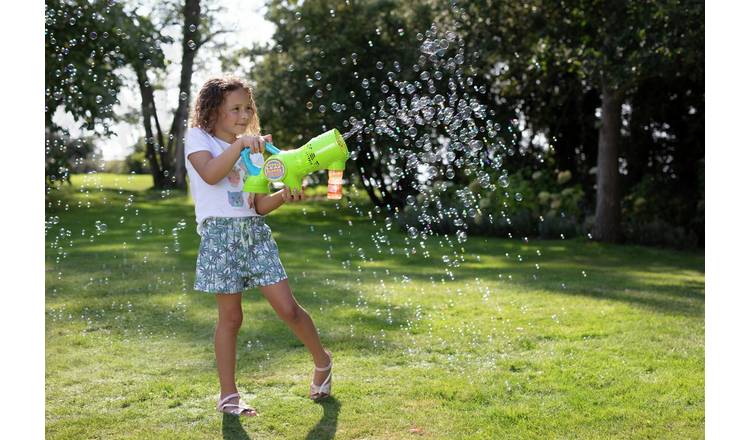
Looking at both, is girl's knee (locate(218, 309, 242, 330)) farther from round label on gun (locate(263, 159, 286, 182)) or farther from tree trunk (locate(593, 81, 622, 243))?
tree trunk (locate(593, 81, 622, 243))

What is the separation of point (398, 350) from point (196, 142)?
1666 mm

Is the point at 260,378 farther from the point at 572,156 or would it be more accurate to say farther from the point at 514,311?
the point at 572,156

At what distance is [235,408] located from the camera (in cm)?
344

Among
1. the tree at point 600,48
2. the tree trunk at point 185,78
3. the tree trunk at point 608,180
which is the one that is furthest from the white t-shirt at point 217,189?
the tree trunk at point 185,78

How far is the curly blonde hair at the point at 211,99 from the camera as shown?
3.50m

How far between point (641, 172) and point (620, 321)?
279 inches

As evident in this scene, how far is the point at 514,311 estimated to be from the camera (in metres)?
5.58

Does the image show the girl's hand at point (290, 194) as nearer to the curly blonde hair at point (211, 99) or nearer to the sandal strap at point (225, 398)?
the curly blonde hair at point (211, 99)

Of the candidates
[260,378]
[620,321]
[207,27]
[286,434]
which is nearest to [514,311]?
[620,321]

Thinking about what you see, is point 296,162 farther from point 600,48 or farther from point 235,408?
point 600,48

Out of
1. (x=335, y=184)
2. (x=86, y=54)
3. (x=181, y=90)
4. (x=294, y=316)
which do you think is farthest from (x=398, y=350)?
(x=181, y=90)

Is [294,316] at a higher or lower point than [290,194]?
lower

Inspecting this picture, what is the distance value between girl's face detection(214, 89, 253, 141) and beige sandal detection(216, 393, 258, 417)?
3.50 feet

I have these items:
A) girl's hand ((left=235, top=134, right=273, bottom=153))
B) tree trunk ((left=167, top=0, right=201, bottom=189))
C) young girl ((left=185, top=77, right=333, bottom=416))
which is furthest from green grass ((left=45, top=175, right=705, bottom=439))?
tree trunk ((left=167, top=0, right=201, bottom=189))
